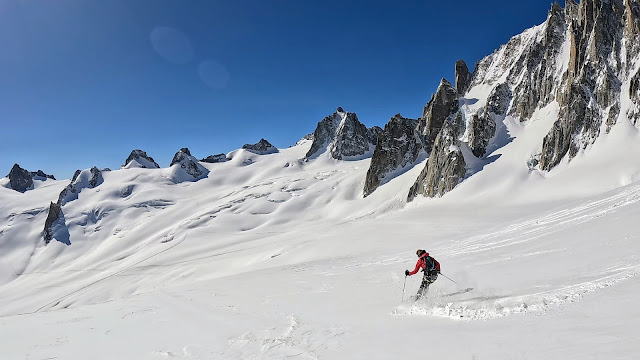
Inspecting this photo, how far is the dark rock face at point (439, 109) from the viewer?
106m

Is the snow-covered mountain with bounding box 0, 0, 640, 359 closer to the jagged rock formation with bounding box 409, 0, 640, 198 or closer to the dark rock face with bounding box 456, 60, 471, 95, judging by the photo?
the jagged rock formation with bounding box 409, 0, 640, 198

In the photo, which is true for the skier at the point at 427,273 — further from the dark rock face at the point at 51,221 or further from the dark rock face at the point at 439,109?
the dark rock face at the point at 51,221

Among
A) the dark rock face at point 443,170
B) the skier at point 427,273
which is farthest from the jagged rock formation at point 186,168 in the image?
the skier at point 427,273

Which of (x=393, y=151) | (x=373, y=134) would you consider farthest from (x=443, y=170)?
→ (x=373, y=134)

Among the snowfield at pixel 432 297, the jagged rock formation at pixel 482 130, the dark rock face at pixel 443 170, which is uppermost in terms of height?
the jagged rock formation at pixel 482 130

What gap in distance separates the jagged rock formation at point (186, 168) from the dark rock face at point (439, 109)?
11789cm

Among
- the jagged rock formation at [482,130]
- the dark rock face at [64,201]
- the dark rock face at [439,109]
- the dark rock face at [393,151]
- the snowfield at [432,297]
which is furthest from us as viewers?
the dark rock face at [64,201]

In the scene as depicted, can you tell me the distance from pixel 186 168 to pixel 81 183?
47965 millimetres

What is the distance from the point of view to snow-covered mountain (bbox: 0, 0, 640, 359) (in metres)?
9.27

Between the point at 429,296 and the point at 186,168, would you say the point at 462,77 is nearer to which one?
the point at 429,296

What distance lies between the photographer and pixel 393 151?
100 meters

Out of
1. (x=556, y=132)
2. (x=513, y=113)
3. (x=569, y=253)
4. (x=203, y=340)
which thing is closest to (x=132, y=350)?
(x=203, y=340)

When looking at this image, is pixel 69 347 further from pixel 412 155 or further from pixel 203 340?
pixel 412 155

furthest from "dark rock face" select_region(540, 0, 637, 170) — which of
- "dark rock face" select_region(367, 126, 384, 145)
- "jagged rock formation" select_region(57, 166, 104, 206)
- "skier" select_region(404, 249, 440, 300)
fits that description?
"jagged rock formation" select_region(57, 166, 104, 206)
